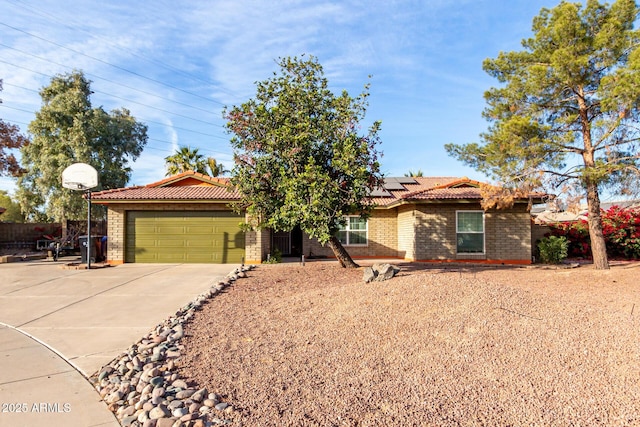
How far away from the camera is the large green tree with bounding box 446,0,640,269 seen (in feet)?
32.7

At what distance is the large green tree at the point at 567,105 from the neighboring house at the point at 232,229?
3713mm

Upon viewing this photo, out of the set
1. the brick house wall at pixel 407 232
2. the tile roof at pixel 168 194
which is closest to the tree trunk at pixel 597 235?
the brick house wall at pixel 407 232

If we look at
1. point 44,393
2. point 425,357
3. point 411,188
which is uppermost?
point 411,188

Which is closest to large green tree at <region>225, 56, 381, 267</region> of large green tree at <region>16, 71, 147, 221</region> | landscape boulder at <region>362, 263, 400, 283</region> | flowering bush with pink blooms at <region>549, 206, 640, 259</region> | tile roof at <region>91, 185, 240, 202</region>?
landscape boulder at <region>362, 263, 400, 283</region>

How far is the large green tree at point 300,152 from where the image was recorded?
32.0 feet

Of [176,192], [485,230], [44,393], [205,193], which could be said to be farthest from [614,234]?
[44,393]

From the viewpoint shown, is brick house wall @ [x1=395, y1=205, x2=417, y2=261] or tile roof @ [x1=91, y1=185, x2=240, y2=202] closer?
tile roof @ [x1=91, y1=185, x2=240, y2=202]

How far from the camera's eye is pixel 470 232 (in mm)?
15461

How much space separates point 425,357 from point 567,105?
10.1 meters

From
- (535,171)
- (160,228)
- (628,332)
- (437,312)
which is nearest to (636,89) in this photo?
(535,171)

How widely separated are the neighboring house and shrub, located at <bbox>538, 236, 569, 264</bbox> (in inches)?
25.4

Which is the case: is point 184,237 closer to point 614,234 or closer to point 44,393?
point 44,393

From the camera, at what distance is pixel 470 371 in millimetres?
4027

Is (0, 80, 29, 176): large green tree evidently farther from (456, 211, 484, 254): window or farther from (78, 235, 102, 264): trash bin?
(456, 211, 484, 254): window
